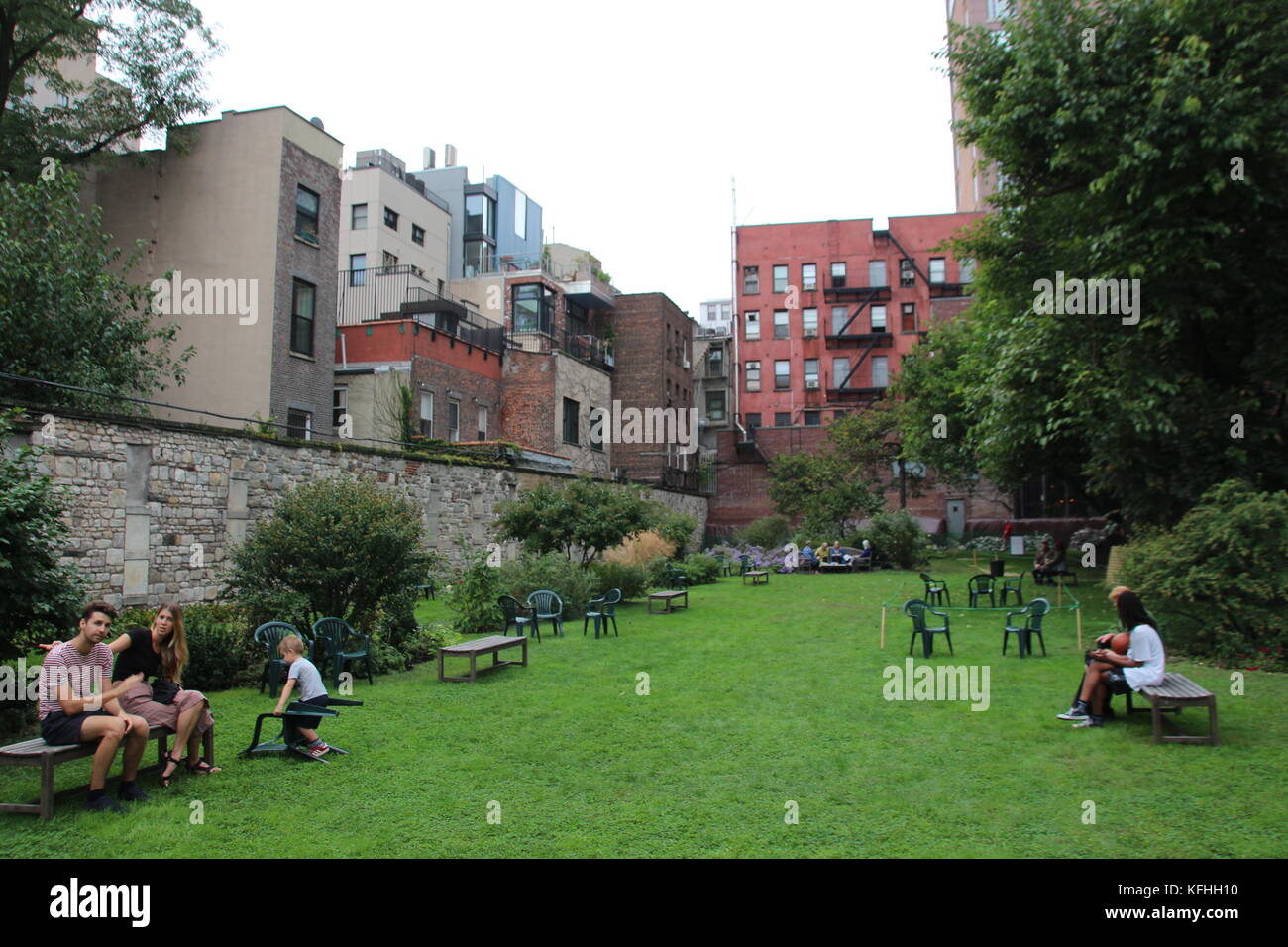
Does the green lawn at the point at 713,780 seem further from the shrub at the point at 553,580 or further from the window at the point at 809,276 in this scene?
the window at the point at 809,276

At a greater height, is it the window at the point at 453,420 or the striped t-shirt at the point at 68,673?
the window at the point at 453,420

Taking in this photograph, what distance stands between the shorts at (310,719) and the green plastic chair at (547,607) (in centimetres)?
769

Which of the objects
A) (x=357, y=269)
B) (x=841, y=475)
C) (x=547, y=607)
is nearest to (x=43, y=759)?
(x=547, y=607)

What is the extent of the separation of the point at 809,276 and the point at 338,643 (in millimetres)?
50712

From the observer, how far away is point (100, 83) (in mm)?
25469

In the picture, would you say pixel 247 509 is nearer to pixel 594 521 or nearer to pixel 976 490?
pixel 594 521

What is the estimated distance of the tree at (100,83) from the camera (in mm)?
23188

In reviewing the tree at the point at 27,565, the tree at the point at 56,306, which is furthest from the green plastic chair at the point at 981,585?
the tree at the point at 56,306

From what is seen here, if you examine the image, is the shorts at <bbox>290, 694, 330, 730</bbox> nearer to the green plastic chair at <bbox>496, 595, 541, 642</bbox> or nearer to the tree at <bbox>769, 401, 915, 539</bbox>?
the green plastic chair at <bbox>496, 595, 541, 642</bbox>

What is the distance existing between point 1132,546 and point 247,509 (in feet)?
53.7

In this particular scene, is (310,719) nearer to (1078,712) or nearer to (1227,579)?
(1078,712)

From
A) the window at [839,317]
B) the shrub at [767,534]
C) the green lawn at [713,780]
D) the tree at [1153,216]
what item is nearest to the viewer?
the green lawn at [713,780]
